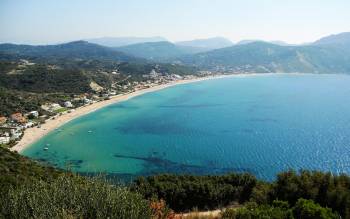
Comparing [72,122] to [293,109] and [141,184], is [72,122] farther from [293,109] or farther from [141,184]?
[293,109]

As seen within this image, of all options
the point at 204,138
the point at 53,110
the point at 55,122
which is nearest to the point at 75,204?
the point at 204,138

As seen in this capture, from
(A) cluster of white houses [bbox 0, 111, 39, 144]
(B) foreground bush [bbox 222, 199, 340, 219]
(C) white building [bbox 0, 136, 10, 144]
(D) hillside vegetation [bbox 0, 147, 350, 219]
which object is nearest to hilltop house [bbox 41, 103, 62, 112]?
(A) cluster of white houses [bbox 0, 111, 39, 144]

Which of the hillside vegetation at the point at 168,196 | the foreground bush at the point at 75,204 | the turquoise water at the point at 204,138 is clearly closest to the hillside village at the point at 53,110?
the turquoise water at the point at 204,138

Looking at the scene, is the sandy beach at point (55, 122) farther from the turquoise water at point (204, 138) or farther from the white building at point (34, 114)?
the white building at point (34, 114)

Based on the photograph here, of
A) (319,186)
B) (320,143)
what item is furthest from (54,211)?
(320,143)

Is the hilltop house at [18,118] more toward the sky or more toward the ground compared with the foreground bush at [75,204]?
more toward the ground

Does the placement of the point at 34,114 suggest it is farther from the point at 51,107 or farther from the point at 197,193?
the point at 197,193
